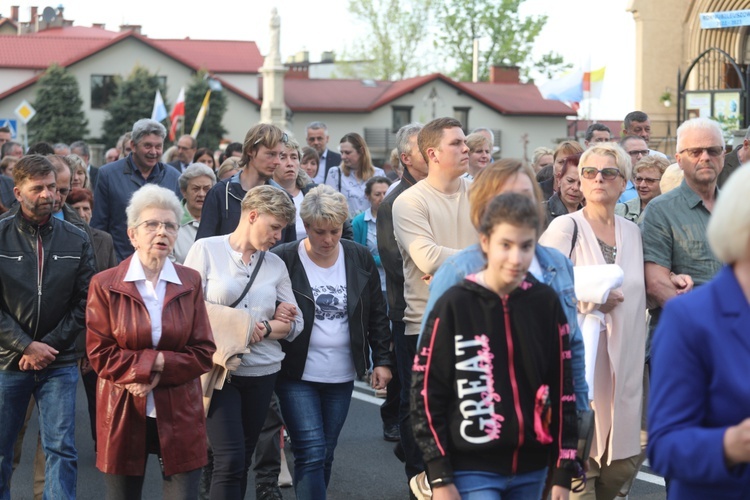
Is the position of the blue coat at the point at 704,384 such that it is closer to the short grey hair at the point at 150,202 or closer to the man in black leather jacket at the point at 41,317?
the short grey hair at the point at 150,202

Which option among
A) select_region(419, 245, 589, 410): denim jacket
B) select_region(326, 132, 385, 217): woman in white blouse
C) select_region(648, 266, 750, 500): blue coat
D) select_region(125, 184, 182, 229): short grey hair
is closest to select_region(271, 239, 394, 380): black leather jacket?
select_region(125, 184, 182, 229): short grey hair

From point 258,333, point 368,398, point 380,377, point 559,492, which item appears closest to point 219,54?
point 368,398

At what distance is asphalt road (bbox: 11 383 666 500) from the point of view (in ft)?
26.1

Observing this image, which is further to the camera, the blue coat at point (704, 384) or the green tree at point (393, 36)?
the green tree at point (393, 36)

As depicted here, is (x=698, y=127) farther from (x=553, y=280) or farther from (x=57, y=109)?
(x=57, y=109)

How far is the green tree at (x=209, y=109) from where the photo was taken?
64.3 metres

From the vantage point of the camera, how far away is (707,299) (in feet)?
10.7

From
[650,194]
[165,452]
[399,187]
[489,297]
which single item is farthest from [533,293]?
[650,194]

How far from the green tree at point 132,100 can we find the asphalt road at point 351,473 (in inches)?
2179

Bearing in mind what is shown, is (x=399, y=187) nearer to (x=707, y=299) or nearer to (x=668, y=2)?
(x=707, y=299)

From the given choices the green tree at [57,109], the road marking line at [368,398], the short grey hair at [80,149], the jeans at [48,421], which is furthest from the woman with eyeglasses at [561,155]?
the green tree at [57,109]

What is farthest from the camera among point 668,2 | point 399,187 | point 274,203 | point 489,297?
point 668,2

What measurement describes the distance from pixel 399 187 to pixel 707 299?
15.8 ft

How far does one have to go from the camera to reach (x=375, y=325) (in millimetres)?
6773
